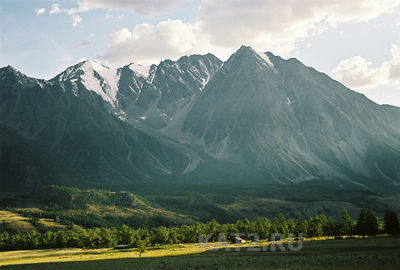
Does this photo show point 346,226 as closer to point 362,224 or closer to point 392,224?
point 362,224

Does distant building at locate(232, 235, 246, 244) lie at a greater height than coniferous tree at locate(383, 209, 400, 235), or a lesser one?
lesser

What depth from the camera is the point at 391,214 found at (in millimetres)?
151875

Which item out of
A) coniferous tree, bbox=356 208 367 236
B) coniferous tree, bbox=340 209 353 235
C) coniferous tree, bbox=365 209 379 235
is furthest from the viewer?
coniferous tree, bbox=340 209 353 235

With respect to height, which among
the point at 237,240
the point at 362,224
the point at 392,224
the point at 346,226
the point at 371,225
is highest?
the point at 392,224

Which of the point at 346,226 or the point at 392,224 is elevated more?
the point at 392,224

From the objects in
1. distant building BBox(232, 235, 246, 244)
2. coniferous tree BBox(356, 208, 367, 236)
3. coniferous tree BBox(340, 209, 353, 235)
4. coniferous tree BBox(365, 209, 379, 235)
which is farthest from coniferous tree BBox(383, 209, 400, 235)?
distant building BBox(232, 235, 246, 244)

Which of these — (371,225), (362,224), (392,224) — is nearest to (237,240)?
(362,224)

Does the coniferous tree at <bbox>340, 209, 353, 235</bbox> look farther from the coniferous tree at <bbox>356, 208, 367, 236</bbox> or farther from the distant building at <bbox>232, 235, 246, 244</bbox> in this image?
the distant building at <bbox>232, 235, 246, 244</bbox>

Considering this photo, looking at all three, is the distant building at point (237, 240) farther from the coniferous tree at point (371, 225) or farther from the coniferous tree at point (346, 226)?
the coniferous tree at point (371, 225)

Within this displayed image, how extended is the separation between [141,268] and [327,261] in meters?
37.4

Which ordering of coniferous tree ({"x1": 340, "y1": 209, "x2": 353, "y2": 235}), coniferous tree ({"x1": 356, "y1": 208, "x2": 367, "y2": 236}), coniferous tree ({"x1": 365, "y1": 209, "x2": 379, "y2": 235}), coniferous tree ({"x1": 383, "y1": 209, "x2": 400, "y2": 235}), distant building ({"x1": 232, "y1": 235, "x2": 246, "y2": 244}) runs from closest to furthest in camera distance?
coniferous tree ({"x1": 383, "y1": 209, "x2": 400, "y2": 235}) < coniferous tree ({"x1": 365, "y1": 209, "x2": 379, "y2": 235}) < coniferous tree ({"x1": 356, "y1": 208, "x2": 367, "y2": 236}) < distant building ({"x1": 232, "y1": 235, "x2": 246, "y2": 244}) < coniferous tree ({"x1": 340, "y1": 209, "x2": 353, "y2": 235})

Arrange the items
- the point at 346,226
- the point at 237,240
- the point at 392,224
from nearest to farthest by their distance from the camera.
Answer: the point at 392,224
the point at 237,240
the point at 346,226

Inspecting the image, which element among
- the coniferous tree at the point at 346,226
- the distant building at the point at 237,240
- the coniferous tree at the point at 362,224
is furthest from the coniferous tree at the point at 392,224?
the distant building at the point at 237,240

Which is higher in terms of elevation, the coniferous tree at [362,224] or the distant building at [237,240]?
the coniferous tree at [362,224]
